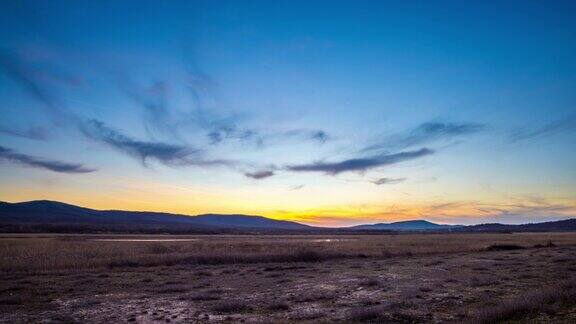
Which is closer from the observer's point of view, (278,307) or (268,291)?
(278,307)

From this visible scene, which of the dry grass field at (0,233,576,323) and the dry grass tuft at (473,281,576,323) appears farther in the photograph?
the dry grass field at (0,233,576,323)

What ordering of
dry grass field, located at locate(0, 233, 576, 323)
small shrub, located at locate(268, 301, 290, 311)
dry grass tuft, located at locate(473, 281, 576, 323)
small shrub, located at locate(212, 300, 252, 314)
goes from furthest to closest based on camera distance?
small shrub, located at locate(268, 301, 290, 311), small shrub, located at locate(212, 300, 252, 314), dry grass field, located at locate(0, 233, 576, 323), dry grass tuft, located at locate(473, 281, 576, 323)

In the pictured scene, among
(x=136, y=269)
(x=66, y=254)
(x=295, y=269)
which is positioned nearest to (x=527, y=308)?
(x=295, y=269)

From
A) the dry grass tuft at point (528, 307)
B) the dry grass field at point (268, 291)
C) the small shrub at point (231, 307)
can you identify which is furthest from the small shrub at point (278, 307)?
the dry grass tuft at point (528, 307)

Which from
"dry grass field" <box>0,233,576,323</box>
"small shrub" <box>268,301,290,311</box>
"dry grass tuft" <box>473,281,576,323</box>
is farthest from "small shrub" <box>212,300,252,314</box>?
"dry grass tuft" <box>473,281,576,323</box>

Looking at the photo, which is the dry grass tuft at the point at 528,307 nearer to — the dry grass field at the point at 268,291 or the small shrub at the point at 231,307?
the dry grass field at the point at 268,291

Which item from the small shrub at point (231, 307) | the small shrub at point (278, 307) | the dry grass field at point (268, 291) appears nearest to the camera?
the dry grass field at point (268, 291)

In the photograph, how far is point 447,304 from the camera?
62.9ft

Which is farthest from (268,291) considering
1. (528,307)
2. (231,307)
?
(528,307)

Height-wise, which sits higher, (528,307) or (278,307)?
(528,307)

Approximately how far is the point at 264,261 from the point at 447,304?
80.1 ft

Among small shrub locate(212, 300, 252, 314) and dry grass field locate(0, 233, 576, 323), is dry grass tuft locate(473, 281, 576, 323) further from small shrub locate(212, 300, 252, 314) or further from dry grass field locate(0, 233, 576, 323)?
small shrub locate(212, 300, 252, 314)

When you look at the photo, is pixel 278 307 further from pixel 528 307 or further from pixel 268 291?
pixel 528 307

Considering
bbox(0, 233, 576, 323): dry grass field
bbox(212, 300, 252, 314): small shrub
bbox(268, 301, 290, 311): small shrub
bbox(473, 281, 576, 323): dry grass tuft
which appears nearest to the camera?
bbox(473, 281, 576, 323): dry grass tuft
